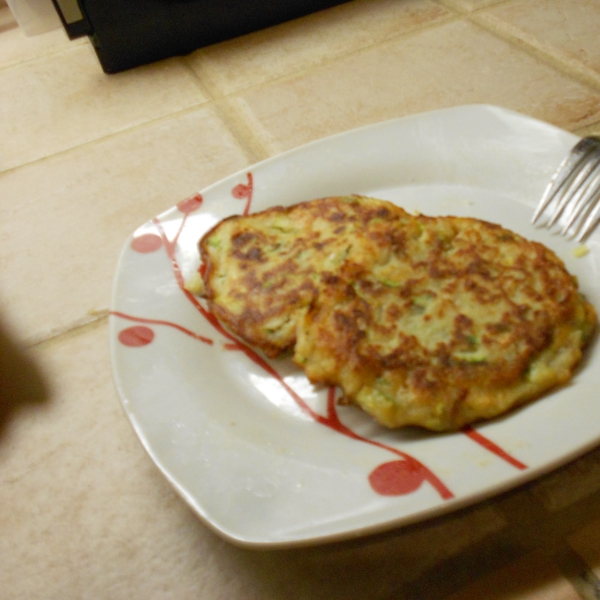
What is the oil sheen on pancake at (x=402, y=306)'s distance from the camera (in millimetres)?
673

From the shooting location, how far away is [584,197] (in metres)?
0.87

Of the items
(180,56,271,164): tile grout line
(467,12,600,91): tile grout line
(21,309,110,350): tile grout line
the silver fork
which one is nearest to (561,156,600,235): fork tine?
the silver fork

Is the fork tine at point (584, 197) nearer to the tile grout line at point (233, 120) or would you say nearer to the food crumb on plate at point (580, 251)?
the food crumb on plate at point (580, 251)

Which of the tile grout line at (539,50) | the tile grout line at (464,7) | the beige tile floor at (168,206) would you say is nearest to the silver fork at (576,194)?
the beige tile floor at (168,206)

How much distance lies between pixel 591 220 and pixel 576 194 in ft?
0.17

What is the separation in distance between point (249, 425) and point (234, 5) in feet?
4.30

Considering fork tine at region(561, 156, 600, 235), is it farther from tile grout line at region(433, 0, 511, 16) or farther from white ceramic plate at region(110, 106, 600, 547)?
tile grout line at region(433, 0, 511, 16)

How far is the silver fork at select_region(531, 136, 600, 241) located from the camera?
86cm

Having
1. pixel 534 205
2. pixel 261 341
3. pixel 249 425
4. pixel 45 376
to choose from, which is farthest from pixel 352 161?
pixel 45 376

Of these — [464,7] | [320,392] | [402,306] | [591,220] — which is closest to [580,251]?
[591,220]

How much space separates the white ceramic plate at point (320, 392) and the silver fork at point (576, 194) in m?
0.02

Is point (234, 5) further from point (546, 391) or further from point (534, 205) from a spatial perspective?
point (546, 391)

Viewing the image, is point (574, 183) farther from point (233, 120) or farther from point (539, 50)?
point (233, 120)

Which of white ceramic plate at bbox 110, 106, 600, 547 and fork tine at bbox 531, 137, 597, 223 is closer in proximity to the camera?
white ceramic plate at bbox 110, 106, 600, 547
